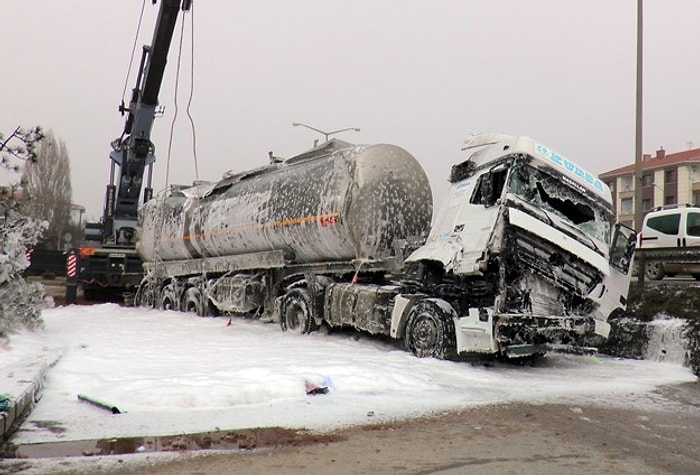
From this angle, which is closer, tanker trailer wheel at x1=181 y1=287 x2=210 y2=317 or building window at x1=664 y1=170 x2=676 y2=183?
tanker trailer wheel at x1=181 y1=287 x2=210 y2=317

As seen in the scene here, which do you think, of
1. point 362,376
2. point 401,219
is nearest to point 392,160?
point 401,219

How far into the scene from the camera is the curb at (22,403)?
4895mm

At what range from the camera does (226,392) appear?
21.1 feet

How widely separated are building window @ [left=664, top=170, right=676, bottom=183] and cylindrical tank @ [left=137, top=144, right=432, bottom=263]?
5262 centimetres

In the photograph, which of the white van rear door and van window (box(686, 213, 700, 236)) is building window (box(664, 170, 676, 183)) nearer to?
the white van rear door

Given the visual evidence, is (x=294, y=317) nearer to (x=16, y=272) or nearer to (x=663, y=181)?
(x=16, y=272)

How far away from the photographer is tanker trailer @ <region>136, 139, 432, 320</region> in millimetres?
11266

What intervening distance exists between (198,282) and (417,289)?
8.94 m

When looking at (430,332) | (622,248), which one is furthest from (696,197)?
(430,332)

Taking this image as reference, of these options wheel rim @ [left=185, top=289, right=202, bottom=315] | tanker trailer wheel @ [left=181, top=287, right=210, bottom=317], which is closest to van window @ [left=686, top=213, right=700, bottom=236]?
tanker trailer wheel @ [left=181, top=287, right=210, bottom=317]

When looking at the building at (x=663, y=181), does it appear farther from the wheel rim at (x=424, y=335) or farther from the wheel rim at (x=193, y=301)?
the wheel rim at (x=424, y=335)

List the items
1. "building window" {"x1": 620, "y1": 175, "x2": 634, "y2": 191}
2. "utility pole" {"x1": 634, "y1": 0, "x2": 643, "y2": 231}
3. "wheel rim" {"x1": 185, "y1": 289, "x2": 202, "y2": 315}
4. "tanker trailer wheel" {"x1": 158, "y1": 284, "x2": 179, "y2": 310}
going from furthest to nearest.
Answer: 1. "building window" {"x1": 620, "y1": 175, "x2": 634, "y2": 191}
2. "tanker trailer wheel" {"x1": 158, "y1": 284, "x2": 179, "y2": 310}
3. "wheel rim" {"x1": 185, "y1": 289, "x2": 202, "y2": 315}
4. "utility pole" {"x1": 634, "y1": 0, "x2": 643, "y2": 231}

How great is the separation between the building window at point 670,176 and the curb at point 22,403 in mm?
60282

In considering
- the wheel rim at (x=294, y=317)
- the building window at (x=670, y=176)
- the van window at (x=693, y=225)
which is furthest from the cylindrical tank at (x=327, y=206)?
the building window at (x=670, y=176)
